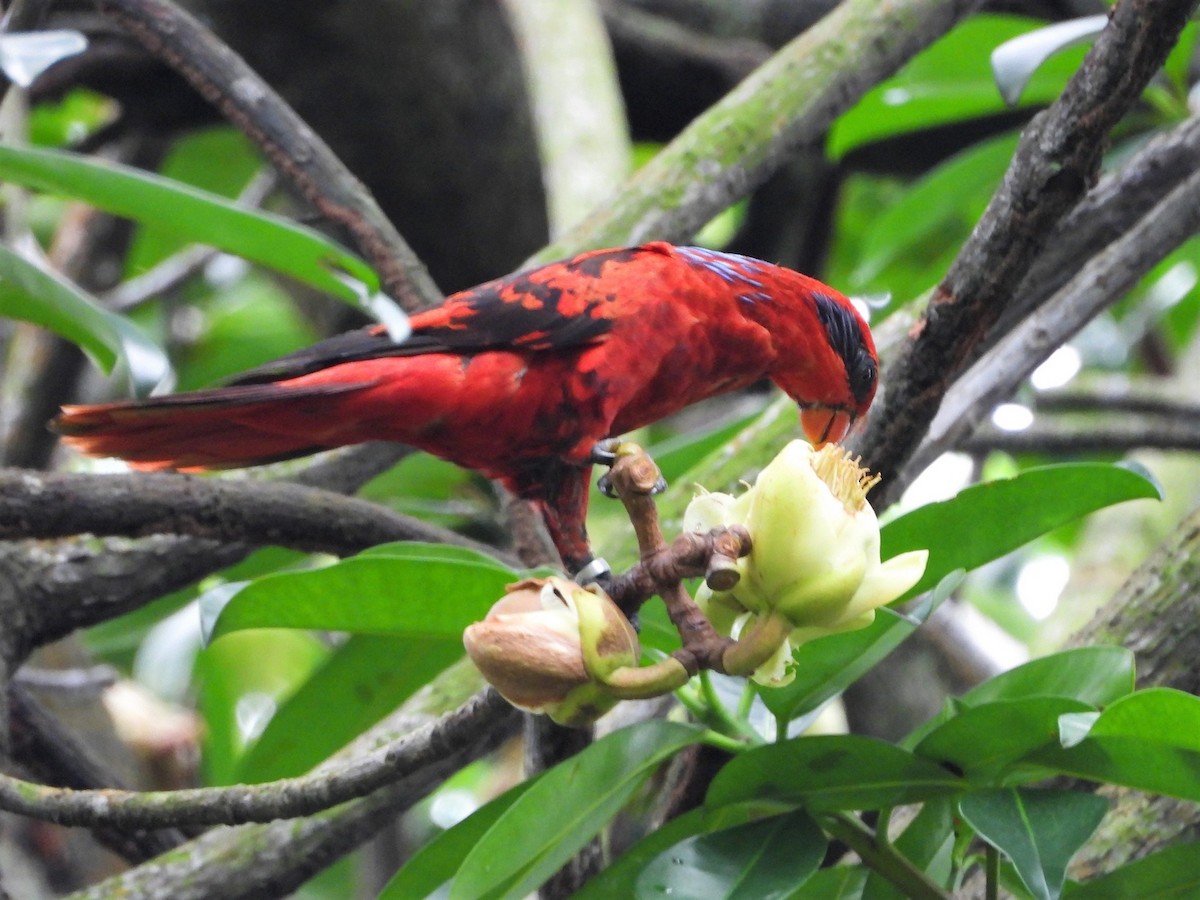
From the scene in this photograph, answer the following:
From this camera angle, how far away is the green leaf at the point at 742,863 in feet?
3.29

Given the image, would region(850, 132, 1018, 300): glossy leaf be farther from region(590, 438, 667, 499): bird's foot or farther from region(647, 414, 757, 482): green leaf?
region(590, 438, 667, 499): bird's foot

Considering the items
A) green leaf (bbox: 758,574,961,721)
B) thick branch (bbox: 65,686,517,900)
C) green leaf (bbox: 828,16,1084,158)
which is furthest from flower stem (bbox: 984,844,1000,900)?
green leaf (bbox: 828,16,1084,158)

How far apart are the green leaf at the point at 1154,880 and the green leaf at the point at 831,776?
145 mm

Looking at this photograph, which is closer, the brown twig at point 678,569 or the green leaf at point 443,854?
the brown twig at point 678,569

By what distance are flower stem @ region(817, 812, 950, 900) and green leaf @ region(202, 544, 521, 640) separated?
0.34 meters

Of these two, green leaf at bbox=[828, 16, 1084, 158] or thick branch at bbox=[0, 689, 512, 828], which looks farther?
green leaf at bbox=[828, 16, 1084, 158]

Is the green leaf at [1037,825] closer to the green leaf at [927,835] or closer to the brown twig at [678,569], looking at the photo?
the green leaf at [927,835]

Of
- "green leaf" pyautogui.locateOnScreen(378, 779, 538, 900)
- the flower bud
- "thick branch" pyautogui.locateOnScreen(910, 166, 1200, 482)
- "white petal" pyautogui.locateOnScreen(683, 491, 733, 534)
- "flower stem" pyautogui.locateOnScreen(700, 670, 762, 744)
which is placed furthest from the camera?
"thick branch" pyautogui.locateOnScreen(910, 166, 1200, 482)

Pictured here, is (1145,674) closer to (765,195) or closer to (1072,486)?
(1072,486)

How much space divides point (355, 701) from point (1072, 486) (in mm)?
930

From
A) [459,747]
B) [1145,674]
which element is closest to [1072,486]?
[1145,674]

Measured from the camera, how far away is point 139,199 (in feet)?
5.09

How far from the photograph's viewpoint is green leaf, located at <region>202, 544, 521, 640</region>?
3.81 feet

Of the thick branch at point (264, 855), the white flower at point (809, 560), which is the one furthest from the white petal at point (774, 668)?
the thick branch at point (264, 855)
